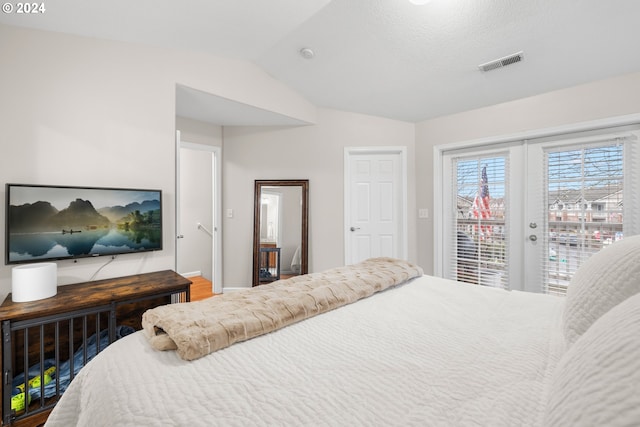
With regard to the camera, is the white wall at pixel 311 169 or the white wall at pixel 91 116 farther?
the white wall at pixel 311 169

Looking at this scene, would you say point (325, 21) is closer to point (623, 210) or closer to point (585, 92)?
point (585, 92)

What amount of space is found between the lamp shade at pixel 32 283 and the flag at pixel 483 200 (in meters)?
3.83

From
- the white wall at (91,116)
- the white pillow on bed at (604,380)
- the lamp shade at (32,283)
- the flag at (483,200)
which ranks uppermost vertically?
the white wall at (91,116)

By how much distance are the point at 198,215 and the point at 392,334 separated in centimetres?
441

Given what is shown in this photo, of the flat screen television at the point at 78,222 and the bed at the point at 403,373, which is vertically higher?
the flat screen television at the point at 78,222

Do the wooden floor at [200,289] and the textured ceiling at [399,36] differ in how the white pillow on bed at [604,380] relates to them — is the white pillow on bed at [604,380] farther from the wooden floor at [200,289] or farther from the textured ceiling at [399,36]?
the wooden floor at [200,289]

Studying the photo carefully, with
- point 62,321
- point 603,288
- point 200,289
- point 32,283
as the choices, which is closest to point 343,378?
point 603,288

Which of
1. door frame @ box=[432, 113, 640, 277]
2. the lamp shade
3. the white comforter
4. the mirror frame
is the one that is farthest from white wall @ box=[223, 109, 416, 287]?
the white comforter

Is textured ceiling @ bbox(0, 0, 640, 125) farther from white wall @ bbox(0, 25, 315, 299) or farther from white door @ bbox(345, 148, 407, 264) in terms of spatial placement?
white door @ bbox(345, 148, 407, 264)

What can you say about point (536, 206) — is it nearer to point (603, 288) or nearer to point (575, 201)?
point (575, 201)

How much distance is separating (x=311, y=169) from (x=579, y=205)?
2826 mm

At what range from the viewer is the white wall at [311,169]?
379 cm

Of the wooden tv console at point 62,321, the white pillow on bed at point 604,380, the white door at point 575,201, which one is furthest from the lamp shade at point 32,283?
the white door at point 575,201

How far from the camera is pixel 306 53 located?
109 inches
